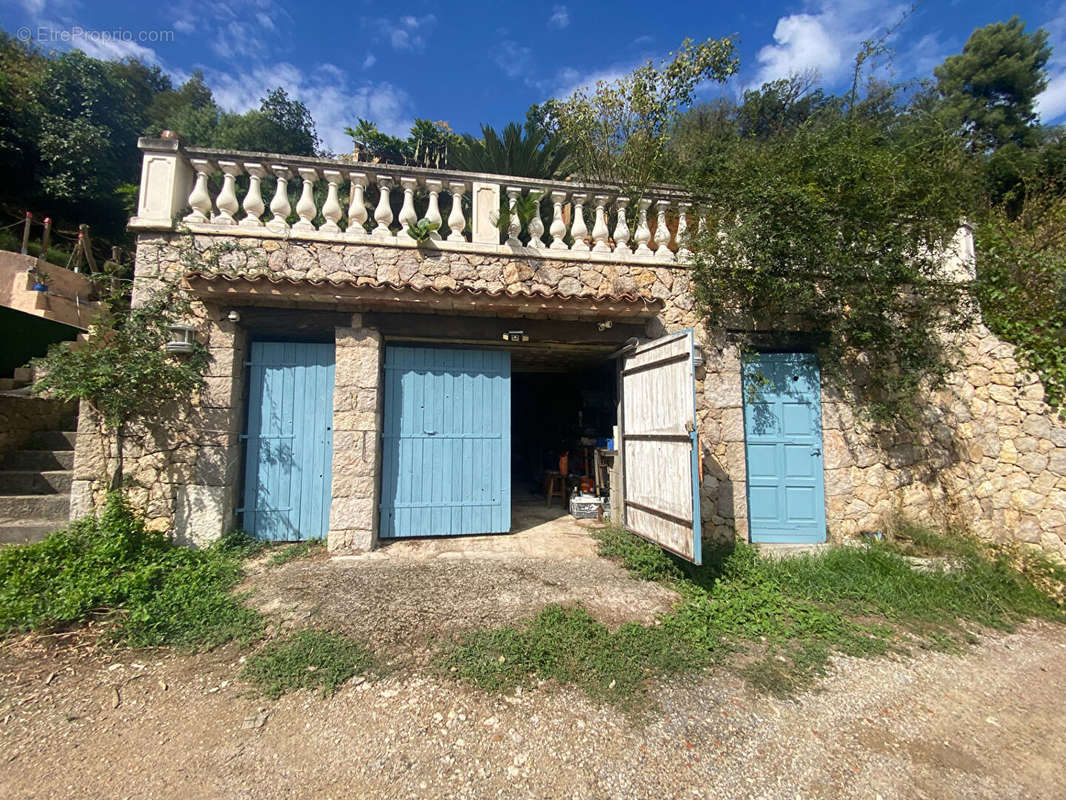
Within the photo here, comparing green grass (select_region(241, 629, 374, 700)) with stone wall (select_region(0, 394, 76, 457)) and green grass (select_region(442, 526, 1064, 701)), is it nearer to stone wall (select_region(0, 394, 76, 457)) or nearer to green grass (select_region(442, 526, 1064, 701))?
green grass (select_region(442, 526, 1064, 701))

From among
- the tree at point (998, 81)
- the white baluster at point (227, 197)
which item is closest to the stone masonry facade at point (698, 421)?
the white baluster at point (227, 197)

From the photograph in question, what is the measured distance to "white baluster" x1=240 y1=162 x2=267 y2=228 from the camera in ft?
14.2

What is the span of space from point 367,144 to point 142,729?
13.9 m

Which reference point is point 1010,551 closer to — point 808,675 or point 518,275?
point 808,675

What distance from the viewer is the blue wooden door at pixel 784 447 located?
15.3 ft

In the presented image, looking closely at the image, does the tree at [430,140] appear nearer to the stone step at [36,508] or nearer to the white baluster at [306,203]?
the white baluster at [306,203]

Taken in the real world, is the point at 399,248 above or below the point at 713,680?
above

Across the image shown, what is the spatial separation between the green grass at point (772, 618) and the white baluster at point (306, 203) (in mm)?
4379

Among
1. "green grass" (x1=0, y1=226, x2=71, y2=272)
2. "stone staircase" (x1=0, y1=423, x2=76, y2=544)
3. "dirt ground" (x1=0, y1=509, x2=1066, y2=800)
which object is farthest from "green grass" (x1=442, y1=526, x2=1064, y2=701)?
"green grass" (x1=0, y1=226, x2=71, y2=272)

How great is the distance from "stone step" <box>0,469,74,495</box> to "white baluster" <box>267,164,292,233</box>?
129 inches

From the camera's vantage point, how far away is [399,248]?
4.54 meters

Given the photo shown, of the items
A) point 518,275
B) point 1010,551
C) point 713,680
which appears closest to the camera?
point 713,680

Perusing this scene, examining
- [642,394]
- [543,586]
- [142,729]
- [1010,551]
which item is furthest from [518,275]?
[1010,551]

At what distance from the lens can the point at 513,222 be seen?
15.3 ft
